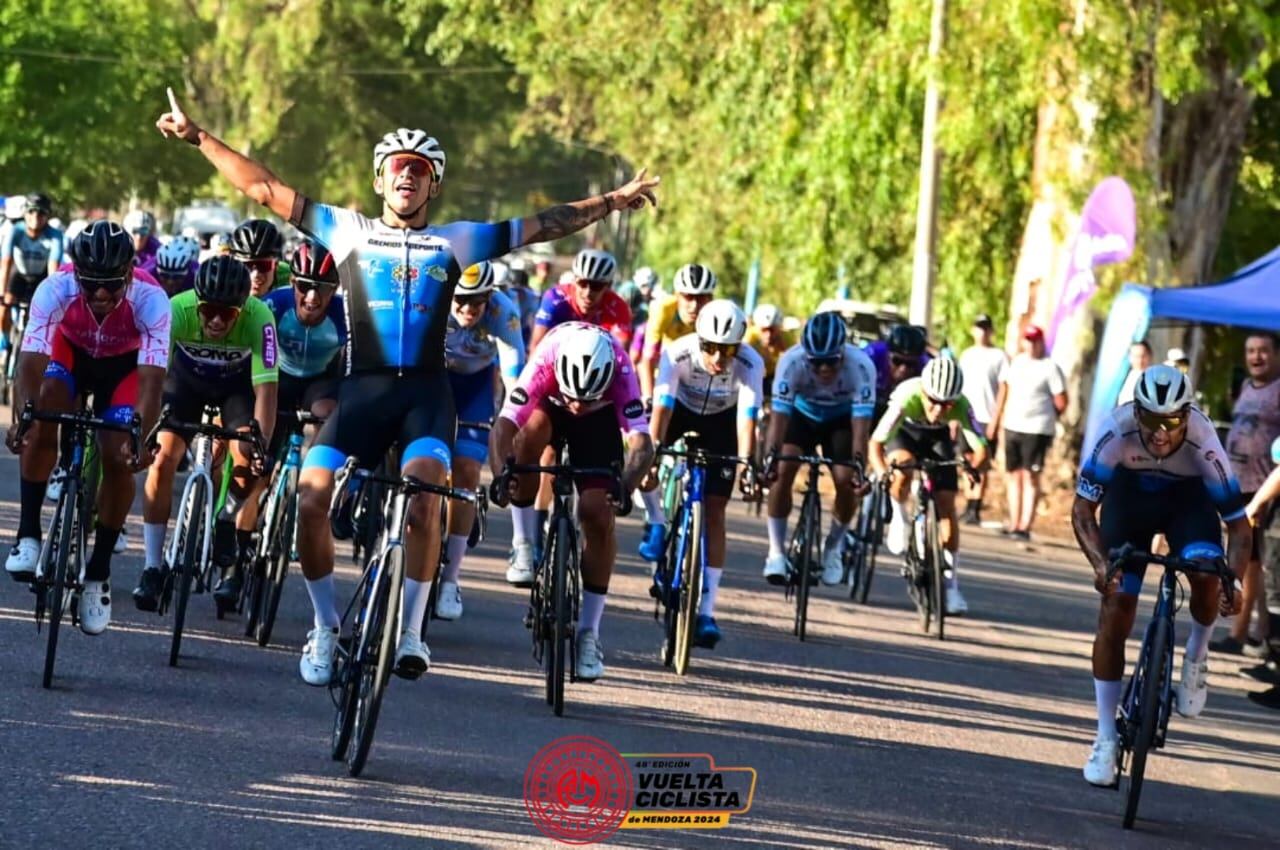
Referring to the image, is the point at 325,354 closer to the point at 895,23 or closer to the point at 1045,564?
the point at 1045,564

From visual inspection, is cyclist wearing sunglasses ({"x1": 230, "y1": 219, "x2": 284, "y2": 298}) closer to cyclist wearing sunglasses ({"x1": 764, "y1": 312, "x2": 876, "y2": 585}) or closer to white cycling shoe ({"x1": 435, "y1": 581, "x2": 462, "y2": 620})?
white cycling shoe ({"x1": 435, "y1": 581, "x2": 462, "y2": 620})

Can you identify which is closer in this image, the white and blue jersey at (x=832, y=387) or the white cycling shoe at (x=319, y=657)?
the white cycling shoe at (x=319, y=657)

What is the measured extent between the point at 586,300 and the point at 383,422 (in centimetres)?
506

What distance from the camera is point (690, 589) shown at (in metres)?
13.2

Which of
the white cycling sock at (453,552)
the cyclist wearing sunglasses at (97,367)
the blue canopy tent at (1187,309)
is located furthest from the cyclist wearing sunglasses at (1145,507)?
the blue canopy tent at (1187,309)

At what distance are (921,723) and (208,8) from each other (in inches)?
2750

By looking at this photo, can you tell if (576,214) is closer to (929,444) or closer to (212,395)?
(212,395)

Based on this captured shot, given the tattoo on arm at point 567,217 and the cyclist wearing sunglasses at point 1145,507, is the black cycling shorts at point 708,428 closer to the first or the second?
the cyclist wearing sunglasses at point 1145,507

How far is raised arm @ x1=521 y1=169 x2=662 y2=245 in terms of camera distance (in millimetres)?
10156

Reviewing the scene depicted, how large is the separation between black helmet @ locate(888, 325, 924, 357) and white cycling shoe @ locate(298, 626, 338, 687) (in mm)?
8669

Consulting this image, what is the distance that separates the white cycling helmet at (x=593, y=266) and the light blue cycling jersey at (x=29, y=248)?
1006 centimetres

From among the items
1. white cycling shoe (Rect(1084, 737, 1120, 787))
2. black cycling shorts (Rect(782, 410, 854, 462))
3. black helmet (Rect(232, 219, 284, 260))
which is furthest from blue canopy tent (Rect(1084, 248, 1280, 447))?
white cycling shoe (Rect(1084, 737, 1120, 787))

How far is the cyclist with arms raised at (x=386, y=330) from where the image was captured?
9680 millimetres

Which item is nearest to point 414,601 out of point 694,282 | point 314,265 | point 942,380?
point 314,265
